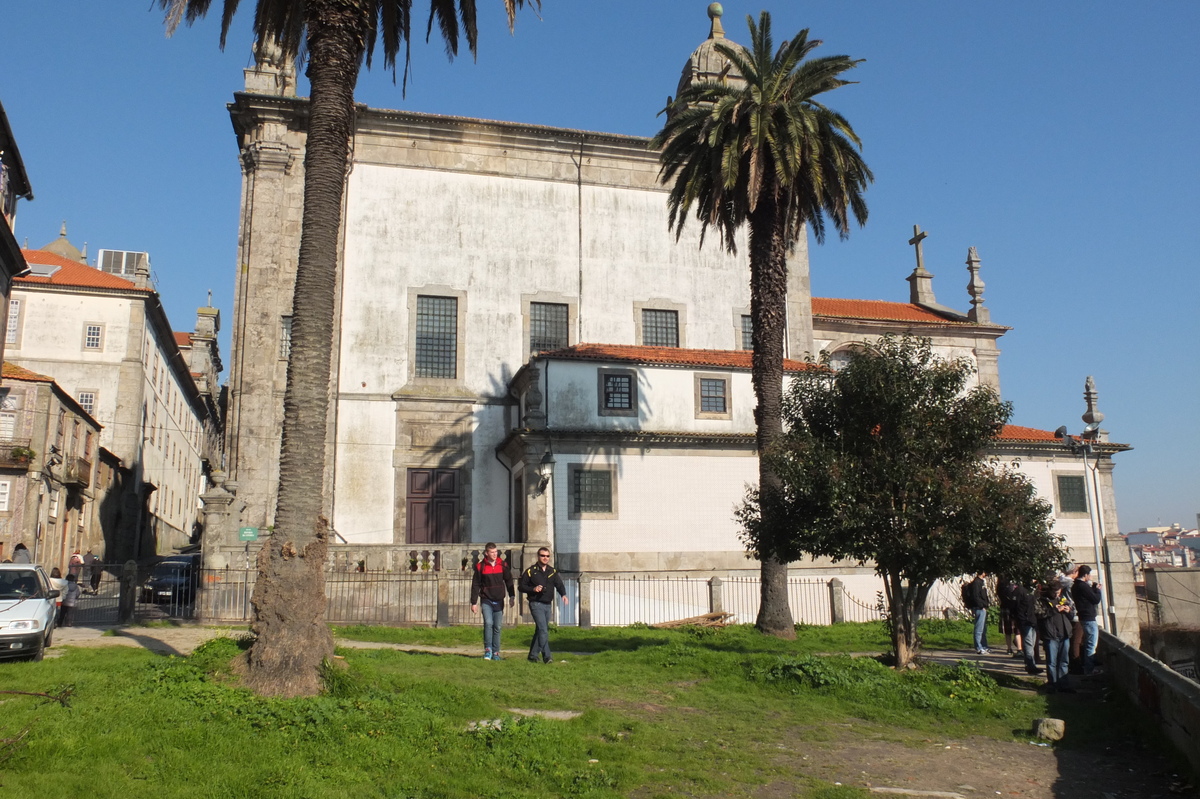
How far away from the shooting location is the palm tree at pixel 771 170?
20.4 m

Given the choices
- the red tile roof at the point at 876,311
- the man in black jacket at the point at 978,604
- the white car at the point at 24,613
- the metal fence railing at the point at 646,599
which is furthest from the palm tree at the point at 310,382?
the red tile roof at the point at 876,311

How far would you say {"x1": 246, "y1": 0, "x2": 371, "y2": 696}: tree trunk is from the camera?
10.3 m

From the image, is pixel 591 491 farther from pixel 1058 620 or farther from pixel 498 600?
pixel 1058 620

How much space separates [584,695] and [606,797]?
14.7ft

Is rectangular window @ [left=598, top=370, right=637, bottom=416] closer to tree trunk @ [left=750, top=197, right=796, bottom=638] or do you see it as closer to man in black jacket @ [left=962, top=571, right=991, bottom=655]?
tree trunk @ [left=750, top=197, right=796, bottom=638]

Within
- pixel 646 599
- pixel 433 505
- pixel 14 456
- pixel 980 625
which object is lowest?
pixel 980 625

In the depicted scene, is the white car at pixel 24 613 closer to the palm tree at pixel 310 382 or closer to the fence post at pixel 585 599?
the palm tree at pixel 310 382

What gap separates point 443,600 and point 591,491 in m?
5.68

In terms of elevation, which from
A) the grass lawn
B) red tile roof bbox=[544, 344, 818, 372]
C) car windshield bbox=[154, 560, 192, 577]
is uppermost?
red tile roof bbox=[544, 344, 818, 372]

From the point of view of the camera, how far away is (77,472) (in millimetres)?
36781

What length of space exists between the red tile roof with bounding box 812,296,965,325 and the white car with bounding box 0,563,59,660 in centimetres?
3220

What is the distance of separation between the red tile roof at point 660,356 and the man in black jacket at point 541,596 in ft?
37.7

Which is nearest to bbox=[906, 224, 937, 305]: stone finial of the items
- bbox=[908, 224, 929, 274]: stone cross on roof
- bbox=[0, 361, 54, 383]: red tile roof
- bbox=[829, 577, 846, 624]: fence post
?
bbox=[908, 224, 929, 274]: stone cross on roof

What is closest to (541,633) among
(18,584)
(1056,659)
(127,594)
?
(1056,659)
